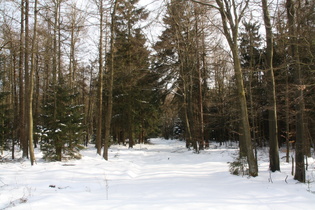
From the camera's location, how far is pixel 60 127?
11.8 m

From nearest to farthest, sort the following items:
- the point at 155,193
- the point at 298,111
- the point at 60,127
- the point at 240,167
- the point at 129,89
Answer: the point at 155,193
the point at 298,111
the point at 240,167
the point at 60,127
the point at 129,89

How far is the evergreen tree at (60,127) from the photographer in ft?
38.2

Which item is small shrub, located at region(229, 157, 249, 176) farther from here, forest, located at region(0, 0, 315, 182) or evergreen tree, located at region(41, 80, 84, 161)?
evergreen tree, located at region(41, 80, 84, 161)

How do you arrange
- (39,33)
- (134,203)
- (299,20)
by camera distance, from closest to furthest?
(134,203) < (299,20) < (39,33)

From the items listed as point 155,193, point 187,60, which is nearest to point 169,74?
point 187,60

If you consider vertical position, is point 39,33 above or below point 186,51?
below

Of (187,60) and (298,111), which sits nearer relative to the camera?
(298,111)

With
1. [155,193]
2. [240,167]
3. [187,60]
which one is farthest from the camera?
[187,60]

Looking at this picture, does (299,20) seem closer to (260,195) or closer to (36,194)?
(260,195)

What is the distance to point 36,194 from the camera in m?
5.48

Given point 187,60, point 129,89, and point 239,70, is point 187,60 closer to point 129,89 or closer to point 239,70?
point 129,89

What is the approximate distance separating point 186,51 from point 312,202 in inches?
604

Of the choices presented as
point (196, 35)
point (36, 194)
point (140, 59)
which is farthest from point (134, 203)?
point (140, 59)

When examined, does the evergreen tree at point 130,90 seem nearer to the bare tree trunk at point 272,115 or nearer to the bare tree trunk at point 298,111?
the bare tree trunk at point 272,115
